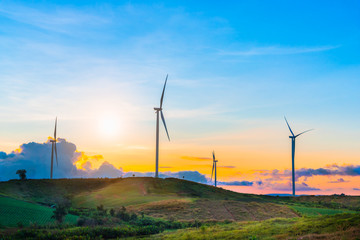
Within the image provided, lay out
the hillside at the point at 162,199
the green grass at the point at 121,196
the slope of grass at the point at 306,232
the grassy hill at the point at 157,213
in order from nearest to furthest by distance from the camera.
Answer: the slope of grass at the point at 306,232 < the grassy hill at the point at 157,213 < the hillside at the point at 162,199 < the green grass at the point at 121,196

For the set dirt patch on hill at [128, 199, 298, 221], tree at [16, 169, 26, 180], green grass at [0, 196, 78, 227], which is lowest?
dirt patch on hill at [128, 199, 298, 221]

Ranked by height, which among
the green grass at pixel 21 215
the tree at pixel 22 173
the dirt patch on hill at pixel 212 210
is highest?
the tree at pixel 22 173

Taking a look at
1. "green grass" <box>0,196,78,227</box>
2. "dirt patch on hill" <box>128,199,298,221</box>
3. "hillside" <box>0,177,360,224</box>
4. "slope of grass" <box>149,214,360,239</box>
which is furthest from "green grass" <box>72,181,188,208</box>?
"slope of grass" <box>149,214,360,239</box>

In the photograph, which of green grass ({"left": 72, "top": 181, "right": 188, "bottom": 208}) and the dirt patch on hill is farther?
green grass ({"left": 72, "top": 181, "right": 188, "bottom": 208})

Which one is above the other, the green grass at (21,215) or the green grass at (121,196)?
the green grass at (21,215)

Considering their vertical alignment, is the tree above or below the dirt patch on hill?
above

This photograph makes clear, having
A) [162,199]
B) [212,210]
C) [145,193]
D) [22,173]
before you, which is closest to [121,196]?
[145,193]

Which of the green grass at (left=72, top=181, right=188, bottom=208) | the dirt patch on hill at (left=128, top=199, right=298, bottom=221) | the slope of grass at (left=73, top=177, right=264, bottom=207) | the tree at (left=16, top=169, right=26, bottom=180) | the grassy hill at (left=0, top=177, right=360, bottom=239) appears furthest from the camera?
the tree at (left=16, top=169, right=26, bottom=180)

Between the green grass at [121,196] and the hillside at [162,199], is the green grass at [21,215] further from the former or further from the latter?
the green grass at [121,196]

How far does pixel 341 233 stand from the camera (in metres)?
30.0

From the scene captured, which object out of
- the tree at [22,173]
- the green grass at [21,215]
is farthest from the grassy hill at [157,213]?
the tree at [22,173]

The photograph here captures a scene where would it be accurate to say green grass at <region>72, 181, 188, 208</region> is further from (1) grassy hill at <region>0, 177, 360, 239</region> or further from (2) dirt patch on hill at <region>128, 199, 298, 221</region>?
(2) dirt patch on hill at <region>128, 199, 298, 221</region>

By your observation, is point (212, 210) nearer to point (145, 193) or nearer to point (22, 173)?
point (145, 193)

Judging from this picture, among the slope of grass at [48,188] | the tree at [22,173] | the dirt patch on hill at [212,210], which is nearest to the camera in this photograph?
the dirt patch on hill at [212,210]
